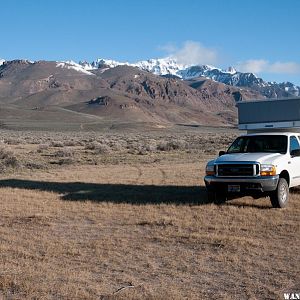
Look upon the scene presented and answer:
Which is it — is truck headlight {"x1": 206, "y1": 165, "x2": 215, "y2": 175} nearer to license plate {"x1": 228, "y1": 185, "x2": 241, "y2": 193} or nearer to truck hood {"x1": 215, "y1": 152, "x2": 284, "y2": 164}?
truck hood {"x1": 215, "y1": 152, "x2": 284, "y2": 164}

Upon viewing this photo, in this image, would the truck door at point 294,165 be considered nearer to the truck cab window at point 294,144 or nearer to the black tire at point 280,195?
the truck cab window at point 294,144

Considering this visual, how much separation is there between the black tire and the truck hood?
0.55 m

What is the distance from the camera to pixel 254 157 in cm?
1268

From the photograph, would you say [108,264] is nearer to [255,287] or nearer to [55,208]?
[255,287]

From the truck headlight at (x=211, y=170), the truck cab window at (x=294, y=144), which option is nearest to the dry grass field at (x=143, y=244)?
the truck headlight at (x=211, y=170)

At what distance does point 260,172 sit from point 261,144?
6.10 feet

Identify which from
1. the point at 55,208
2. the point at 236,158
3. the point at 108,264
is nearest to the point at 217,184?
the point at 236,158

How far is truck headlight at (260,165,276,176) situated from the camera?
12.3 m

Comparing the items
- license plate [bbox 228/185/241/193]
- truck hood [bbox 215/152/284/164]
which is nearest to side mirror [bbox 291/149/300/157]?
truck hood [bbox 215/152/284/164]

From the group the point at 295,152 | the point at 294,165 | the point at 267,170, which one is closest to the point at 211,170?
the point at 267,170

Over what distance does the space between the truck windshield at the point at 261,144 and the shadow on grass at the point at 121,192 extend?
1612 millimetres

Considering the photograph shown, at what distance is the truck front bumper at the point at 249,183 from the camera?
1211 cm

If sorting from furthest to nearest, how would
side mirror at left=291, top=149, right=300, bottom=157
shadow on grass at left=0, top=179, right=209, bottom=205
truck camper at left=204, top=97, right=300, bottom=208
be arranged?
shadow on grass at left=0, top=179, right=209, bottom=205
side mirror at left=291, top=149, right=300, bottom=157
truck camper at left=204, top=97, right=300, bottom=208

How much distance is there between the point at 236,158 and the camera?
12.8 metres
